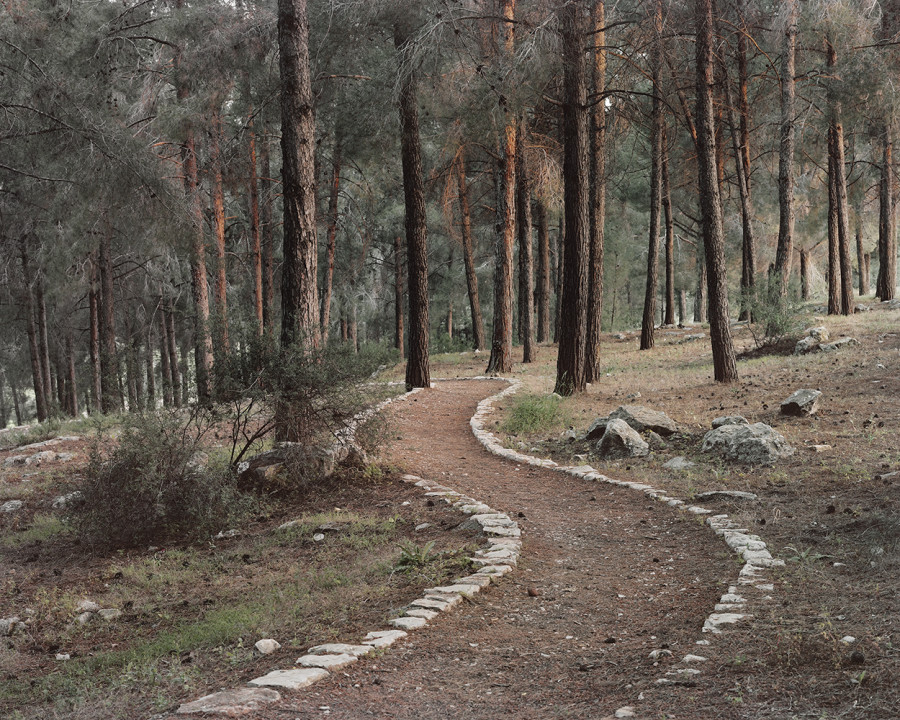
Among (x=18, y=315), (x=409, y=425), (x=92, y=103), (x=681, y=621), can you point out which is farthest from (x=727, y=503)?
(x=18, y=315)

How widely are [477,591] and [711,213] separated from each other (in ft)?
28.8

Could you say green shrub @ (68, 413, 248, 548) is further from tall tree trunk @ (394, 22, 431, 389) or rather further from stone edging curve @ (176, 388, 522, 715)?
tall tree trunk @ (394, 22, 431, 389)

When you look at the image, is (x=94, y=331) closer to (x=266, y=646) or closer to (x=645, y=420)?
(x=645, y=420)

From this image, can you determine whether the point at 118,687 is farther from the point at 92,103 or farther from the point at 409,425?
the point at 92,103

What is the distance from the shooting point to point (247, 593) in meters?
5.32

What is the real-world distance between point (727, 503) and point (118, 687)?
15.8ft

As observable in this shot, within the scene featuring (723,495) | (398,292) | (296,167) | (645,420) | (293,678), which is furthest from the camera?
(398,292)

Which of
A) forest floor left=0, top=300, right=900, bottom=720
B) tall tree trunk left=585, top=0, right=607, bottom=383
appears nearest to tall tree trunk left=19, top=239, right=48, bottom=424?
forest floor left=0, top=300, right=900, bottom=720

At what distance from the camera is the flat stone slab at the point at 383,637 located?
391 cm

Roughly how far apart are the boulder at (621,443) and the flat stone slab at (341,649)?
16.9 ft

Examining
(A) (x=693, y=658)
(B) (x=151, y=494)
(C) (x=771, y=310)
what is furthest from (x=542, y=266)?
(A) (x=693, y=658)

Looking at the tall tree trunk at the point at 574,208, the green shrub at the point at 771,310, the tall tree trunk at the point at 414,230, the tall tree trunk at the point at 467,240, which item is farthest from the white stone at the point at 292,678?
the tall tree trunk at the point at 467,240

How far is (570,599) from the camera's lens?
468cm

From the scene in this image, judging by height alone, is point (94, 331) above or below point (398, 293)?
below
